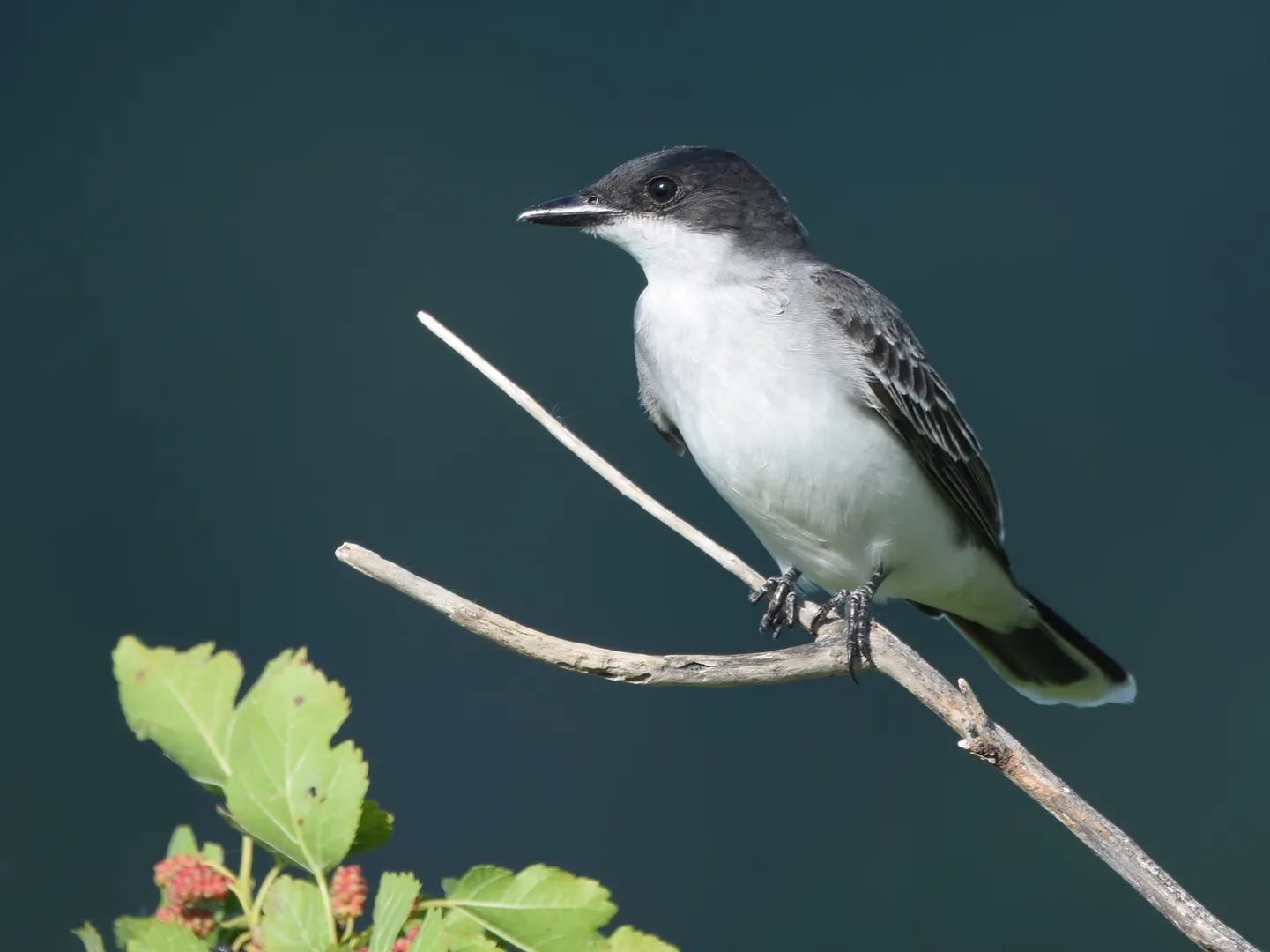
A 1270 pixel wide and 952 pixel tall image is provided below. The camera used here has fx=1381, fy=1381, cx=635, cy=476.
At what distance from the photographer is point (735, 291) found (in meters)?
2.42

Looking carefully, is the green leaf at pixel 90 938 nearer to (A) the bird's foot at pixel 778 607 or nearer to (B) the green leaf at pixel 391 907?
(B) the green leaf at pixel 391 907

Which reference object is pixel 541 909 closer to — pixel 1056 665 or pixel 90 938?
pixel 90 938

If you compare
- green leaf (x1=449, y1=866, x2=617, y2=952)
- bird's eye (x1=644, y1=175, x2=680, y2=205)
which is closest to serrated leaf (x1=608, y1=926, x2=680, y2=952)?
green leaf (x1=449, y1=866, x2=617, y2=952)

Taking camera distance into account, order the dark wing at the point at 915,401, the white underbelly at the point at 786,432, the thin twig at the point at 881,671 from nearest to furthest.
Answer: the thin twig at the point at 881,671 < the white underbelly at the point at 786,432 < the dark wing at the point at 915,401

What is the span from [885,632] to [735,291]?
3.07 feet

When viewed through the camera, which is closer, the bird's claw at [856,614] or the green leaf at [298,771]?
the green leaf at [298,771]

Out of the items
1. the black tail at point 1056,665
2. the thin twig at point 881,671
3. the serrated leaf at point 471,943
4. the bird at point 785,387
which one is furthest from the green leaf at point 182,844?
the black tail at point 1056,665

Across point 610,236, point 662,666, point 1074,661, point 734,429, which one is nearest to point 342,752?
point 662,666

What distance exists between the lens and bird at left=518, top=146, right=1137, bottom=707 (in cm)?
236

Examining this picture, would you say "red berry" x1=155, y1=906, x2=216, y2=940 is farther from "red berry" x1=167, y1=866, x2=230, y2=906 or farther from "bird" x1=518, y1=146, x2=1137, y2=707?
"bird" x1=518, y1=146, x2=1137, y2=707

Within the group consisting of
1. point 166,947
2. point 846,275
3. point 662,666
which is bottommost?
point 166,947

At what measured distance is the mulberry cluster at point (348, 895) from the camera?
90 centimetres

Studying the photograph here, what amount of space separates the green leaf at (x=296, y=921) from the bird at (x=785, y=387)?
1395 millimetres

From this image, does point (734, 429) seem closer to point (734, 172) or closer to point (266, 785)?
point (734, 172)
